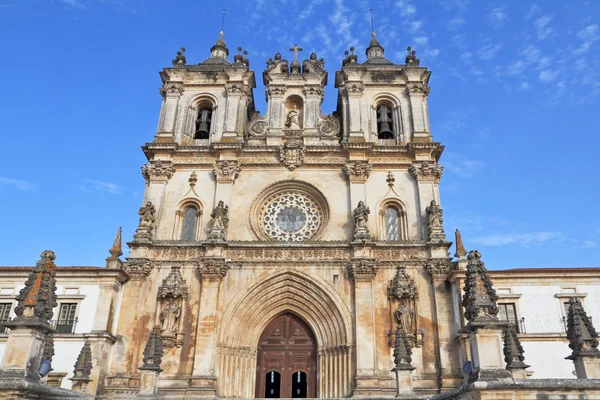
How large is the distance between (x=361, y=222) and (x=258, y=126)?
28.6 feet

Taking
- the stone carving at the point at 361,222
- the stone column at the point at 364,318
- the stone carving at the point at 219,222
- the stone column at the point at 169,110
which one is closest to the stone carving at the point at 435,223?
the stone carving at the point at 361,222

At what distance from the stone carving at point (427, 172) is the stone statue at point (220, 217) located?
10064 millimetres

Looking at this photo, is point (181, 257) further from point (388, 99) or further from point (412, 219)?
point (388, 99)

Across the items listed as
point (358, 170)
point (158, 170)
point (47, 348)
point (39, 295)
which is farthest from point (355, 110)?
point (47, 348)

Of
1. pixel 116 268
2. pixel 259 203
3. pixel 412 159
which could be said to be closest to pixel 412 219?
pixel 412 159

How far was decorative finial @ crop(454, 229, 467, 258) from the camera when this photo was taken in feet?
77.6

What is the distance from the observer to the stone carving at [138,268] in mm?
23594

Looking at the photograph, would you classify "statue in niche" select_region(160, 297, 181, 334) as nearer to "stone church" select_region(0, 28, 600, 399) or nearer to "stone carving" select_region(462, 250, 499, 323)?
"stone church" select_region(0, 28, 600, 399)

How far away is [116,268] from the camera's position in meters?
23.1

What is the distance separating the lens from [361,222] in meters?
24.2

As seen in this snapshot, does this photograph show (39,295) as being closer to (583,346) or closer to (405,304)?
(405,304)

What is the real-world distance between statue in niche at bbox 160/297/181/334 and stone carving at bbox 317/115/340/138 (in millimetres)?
12183

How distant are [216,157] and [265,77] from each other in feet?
20.5

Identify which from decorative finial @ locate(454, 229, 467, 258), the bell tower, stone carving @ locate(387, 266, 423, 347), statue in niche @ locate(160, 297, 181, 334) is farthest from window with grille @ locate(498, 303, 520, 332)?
statue in niche @ locate(160, 297, 181, 334)
